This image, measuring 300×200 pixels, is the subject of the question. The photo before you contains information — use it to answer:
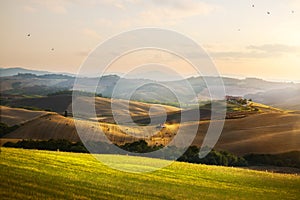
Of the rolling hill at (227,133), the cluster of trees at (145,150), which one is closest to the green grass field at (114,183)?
the cluster of trees at (145,150)

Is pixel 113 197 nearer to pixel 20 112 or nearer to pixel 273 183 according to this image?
pixel 273 183

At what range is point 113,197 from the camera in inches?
805

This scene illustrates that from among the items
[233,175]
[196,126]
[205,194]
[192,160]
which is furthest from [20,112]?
[205,194]

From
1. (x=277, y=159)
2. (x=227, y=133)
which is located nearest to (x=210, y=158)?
(x=277, y=159)

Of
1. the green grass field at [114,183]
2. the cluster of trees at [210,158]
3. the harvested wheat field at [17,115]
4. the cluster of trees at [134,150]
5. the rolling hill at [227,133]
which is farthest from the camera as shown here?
the harvested wheat field at [17,115]

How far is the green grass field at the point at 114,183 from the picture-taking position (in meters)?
19.7

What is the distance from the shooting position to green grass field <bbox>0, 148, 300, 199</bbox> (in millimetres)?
19688

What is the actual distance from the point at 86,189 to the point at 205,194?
785 cm

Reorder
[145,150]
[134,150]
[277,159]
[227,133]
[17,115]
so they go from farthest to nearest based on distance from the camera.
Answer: [17,115] → [227,133] → [277,159] → [134,150] → [145,150]

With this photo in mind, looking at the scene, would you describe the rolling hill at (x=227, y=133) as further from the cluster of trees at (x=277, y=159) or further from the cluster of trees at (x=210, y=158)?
the cluster of trees at (x=210, y=158)

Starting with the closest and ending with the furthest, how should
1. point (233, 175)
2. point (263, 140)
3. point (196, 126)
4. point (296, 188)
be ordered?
1. point (296, 188)
2. point (233, 175)
3. point (263, 140)
4. point (196, 126)

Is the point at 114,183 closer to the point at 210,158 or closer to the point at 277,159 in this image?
the point at 210,158

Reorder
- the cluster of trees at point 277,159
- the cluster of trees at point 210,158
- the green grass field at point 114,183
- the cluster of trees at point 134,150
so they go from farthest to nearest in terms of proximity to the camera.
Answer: the cluster of trees at point 277,159
the cluster of trees at point 134,150
the cluster of trees at point 210,158
the green grass field at point 114,183

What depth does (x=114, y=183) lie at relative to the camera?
2441cm
